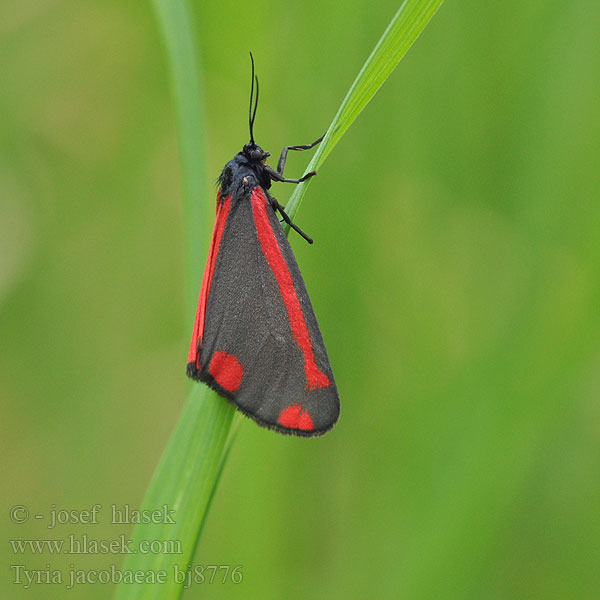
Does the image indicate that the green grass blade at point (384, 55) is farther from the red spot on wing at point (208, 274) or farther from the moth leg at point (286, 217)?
the red spot on wing at point (208, 274)

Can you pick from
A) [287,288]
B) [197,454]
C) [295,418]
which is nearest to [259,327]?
[287,288]

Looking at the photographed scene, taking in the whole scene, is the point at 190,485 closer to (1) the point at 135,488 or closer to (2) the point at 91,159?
(1) the point at 135,488

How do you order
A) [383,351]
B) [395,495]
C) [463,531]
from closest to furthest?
[463,531], [395,495], [383,351]

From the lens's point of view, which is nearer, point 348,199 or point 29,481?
point 348,199

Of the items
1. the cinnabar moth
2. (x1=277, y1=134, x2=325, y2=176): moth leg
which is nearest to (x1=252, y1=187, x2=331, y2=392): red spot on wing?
the cinnabar moth

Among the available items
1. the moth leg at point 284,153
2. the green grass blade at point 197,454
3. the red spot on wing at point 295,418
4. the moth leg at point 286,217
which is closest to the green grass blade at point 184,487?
the green grass blade at point 197,454

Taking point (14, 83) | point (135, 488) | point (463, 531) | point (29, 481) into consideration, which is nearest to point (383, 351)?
point (463, 531)

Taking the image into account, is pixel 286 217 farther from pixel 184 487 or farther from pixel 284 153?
pixel 184 487
